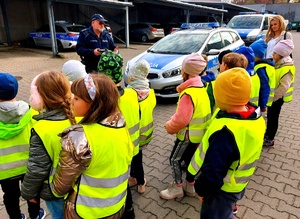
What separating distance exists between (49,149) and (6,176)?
653 millimetres

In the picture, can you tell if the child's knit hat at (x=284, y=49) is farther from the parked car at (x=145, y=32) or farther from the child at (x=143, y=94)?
the parked car at (x=145, y=32)

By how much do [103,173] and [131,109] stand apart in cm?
79

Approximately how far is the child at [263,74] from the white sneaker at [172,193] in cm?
148

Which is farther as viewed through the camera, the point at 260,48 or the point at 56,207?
the point at 260,48

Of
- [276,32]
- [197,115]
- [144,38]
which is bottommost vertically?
[144,38]

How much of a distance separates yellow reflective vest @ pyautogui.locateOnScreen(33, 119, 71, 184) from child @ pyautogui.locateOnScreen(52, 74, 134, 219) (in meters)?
0.14

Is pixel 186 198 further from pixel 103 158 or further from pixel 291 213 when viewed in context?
pixel 103 158

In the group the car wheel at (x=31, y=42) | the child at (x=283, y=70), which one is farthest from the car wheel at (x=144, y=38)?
the child at (x=283, y=70)

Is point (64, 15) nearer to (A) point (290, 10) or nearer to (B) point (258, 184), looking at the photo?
(B) point (258, 184)

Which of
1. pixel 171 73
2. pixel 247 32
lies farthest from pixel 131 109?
pixel 247 32

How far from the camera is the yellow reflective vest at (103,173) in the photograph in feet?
4.49

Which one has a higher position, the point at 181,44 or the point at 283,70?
the point at 283,70

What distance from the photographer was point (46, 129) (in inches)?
60.0

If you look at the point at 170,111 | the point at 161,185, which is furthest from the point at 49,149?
the point at 170,111
